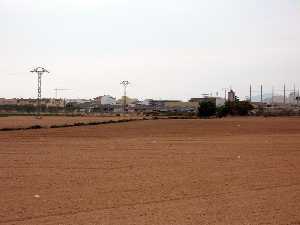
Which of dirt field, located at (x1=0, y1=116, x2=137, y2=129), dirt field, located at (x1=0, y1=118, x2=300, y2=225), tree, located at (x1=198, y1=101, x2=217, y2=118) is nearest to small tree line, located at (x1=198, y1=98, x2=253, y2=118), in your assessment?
tree, located at (x1=198, y1=101, x2=217, y2=118)

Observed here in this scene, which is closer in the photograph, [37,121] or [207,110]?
[37,121]

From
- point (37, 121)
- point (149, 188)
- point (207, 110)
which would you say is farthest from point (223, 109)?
point (149, 188)

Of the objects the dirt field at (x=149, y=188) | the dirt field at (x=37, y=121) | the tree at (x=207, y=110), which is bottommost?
the dirt field at (x=149, y=188)

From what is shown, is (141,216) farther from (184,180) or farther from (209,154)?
(209,154)

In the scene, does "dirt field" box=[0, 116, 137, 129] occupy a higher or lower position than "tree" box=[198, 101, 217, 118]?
lower

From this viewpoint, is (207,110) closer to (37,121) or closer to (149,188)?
(37,121)

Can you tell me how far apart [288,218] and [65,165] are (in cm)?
1252

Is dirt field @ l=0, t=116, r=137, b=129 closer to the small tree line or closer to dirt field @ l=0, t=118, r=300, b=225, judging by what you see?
the small tree line

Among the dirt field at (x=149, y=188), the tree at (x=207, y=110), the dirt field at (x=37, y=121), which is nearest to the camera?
the dirt field at (x=149, y=188)

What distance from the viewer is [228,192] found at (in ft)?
51.9

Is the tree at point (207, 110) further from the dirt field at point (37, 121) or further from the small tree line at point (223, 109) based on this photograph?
the dirt field at point (37, 121)

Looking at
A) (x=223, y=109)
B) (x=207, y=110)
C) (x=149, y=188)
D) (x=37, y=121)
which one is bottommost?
(x=149, y=188)

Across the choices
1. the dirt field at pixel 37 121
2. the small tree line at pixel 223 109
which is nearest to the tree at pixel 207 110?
the small tree line at pixel 223 109

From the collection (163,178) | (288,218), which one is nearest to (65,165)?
(163,178)
